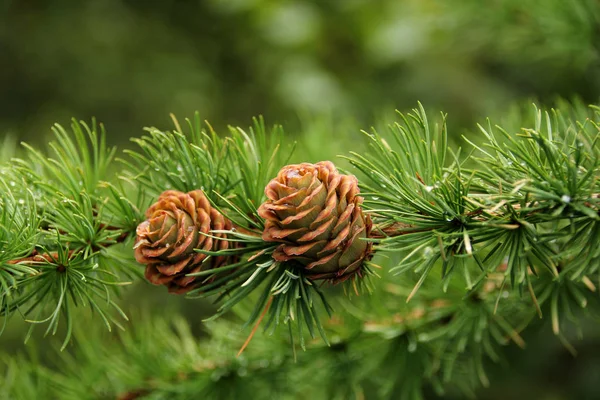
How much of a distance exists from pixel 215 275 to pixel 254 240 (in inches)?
1.6

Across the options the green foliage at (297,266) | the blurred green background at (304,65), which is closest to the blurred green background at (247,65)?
the blurred green background at (304,65)

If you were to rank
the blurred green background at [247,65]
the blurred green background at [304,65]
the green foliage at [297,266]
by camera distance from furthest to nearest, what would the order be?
the blurred green background at [247,65] < the blurred green background at [304,65] < the green foliage at [297,266]

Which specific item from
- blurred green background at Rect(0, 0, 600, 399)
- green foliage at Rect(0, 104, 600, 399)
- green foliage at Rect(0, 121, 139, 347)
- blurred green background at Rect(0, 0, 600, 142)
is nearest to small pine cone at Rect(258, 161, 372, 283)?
green foliage at Rect(0, 104, 600, 399)

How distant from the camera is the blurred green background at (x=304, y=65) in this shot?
0.85 meters

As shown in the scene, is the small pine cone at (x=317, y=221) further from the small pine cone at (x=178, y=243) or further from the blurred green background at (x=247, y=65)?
the blurred green background at (x=247, y=65)

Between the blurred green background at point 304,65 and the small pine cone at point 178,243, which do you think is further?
the blurred green background at point 304,65

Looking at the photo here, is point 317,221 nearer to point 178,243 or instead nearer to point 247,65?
point 178,243

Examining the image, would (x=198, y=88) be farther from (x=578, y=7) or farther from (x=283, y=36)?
(x=578, y=7)

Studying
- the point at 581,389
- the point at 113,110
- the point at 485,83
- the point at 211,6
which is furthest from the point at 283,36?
the point at 581,389

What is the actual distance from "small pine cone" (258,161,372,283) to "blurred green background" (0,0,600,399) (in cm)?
27

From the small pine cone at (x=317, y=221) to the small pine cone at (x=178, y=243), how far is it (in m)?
0.04

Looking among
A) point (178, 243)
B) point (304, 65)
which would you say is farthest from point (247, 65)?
point (178, 243)

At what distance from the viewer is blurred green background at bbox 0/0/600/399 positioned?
2.80 ft

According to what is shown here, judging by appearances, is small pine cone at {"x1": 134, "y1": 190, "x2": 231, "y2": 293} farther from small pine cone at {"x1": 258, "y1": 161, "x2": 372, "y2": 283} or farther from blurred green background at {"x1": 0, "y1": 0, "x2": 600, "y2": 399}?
blurred green background at {"x1": 0, "y1": 0, "x2": 600, "y2": 399}
